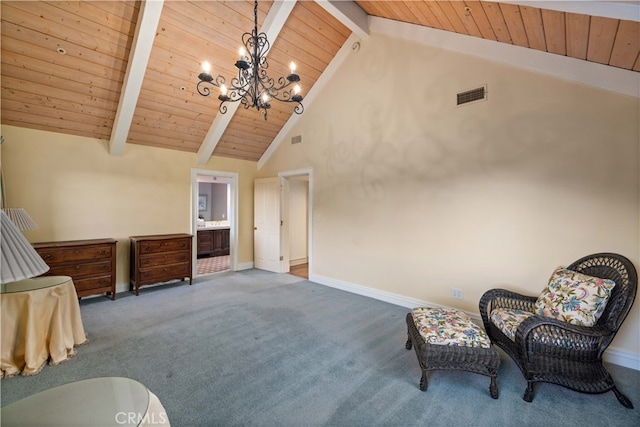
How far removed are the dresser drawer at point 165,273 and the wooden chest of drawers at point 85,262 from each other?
1.39 feet

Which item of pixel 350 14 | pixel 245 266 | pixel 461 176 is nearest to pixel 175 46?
pixel 350 14

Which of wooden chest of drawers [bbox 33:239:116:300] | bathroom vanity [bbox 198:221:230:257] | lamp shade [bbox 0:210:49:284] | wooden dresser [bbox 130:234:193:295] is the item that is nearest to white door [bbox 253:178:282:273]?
wooden dresser [bbox 130:234:193:295]

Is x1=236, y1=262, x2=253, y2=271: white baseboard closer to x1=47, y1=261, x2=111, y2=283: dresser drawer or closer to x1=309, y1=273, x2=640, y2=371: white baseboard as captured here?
x1=309, y1=273, x2=640, y2=371: white baseboard

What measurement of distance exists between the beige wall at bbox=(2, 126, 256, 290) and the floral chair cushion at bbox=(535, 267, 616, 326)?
544 cm

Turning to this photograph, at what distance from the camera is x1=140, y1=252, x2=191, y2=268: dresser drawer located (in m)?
4.46

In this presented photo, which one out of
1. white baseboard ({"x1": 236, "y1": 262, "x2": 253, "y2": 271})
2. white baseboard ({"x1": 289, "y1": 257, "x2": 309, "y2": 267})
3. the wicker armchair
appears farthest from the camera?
white baseboard ({"x1": 289, "y1": 257, "x2": 309, "y2": 267})

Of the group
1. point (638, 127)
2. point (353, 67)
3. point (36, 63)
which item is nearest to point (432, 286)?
point (638, 127)

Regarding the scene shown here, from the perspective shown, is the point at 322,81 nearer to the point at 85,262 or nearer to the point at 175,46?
the point at 175,46

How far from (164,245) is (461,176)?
4.61 meters

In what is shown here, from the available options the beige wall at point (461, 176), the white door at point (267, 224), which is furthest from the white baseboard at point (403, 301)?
the white door at point (267, 224)

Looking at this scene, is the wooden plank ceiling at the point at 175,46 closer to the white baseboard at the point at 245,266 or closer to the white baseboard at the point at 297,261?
the white baseboard at the point at 245,266

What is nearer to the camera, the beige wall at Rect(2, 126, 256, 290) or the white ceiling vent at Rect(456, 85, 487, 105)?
the white ceiling vent at Rect(456, 85, 487, 105)

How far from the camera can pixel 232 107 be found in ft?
14.3

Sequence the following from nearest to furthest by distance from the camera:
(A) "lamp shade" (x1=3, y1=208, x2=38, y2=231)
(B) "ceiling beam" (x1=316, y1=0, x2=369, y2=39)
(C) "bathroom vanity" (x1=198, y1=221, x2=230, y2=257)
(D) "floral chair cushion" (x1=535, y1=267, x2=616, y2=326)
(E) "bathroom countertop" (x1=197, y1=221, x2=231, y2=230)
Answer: (D) "floral chair cushion" (x1=535, y1=267, x2=616, y2=326)
(A) "lamp shade" (x1=3, y1=208, x2=38, y2=231)
(B) "ceiling beam" (x1=316, y1=0, x2=369, y2=39)
(C) "bathroom vanity" (x1=198, y1=221, x2=230, y2=257)
(E) "bathroom countertop" (x1=197, y1=221, x2=231, y2=230)
